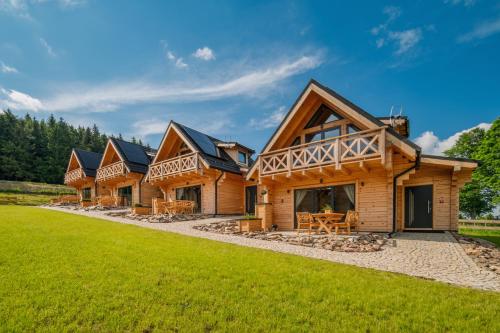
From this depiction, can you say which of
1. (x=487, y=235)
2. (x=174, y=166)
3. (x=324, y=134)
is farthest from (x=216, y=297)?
(x=487, y=235)

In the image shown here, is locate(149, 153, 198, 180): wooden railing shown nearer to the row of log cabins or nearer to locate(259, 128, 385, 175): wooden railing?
the row of log cabins

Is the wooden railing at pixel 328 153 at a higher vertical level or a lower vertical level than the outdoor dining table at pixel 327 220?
higher

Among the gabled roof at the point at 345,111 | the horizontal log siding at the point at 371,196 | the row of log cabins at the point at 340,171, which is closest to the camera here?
the gabled roof at the point at 345,111

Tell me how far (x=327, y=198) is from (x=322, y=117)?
393 centimetres

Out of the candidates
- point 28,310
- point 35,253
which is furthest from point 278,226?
point 28,310

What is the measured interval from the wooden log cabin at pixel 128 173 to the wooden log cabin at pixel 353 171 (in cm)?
1328

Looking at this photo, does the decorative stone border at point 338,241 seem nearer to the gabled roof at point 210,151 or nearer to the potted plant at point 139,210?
the gabled roof at point 210,151

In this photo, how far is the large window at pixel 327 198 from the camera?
11.7 metres

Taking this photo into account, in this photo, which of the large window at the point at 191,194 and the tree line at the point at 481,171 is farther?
the tree line at the point at 481,171

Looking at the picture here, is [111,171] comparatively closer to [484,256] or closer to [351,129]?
[351,129]

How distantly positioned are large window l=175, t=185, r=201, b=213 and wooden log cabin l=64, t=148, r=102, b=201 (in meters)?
13.5

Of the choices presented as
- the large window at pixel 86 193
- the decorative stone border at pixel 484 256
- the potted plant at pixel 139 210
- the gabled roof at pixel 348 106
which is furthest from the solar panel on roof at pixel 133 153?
the decorative stone border at pixel 484 256

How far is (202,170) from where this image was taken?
1634cm

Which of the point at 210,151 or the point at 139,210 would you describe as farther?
the point at 210,151
